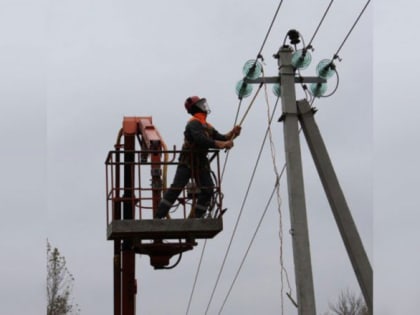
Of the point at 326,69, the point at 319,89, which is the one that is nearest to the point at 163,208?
the point at 319,89

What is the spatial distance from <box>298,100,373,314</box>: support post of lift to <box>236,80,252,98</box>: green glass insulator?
1.26 m

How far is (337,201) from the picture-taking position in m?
13.2

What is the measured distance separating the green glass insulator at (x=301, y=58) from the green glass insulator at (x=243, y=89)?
103 centimetres

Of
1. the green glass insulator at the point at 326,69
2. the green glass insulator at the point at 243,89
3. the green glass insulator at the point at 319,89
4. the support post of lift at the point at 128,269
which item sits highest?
the green glass insulator at the point at 326,69

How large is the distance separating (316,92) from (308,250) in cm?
273

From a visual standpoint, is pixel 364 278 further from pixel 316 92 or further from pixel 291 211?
pixel 316 92

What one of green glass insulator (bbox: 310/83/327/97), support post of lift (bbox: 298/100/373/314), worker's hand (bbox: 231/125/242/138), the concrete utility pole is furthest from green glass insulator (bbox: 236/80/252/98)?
support post of lift (bbox: 298/100/373/314)

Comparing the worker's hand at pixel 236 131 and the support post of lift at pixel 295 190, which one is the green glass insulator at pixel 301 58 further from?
the worker's hand at pixel 236 131

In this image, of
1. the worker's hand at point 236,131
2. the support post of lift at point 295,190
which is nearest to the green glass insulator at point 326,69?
the support post of lift at point 295,190

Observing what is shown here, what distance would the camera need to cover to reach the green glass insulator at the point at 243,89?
46.8 ft

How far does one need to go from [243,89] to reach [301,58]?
→ 123 cm

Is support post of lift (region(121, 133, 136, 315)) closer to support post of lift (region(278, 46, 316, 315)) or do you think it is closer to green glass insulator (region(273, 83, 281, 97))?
green glass insulator (region(273, 83, 281, 97))

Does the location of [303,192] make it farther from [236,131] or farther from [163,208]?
[163,208]

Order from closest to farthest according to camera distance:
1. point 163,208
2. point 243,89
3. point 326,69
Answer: point 163,208, point 326,69, point 243,89
